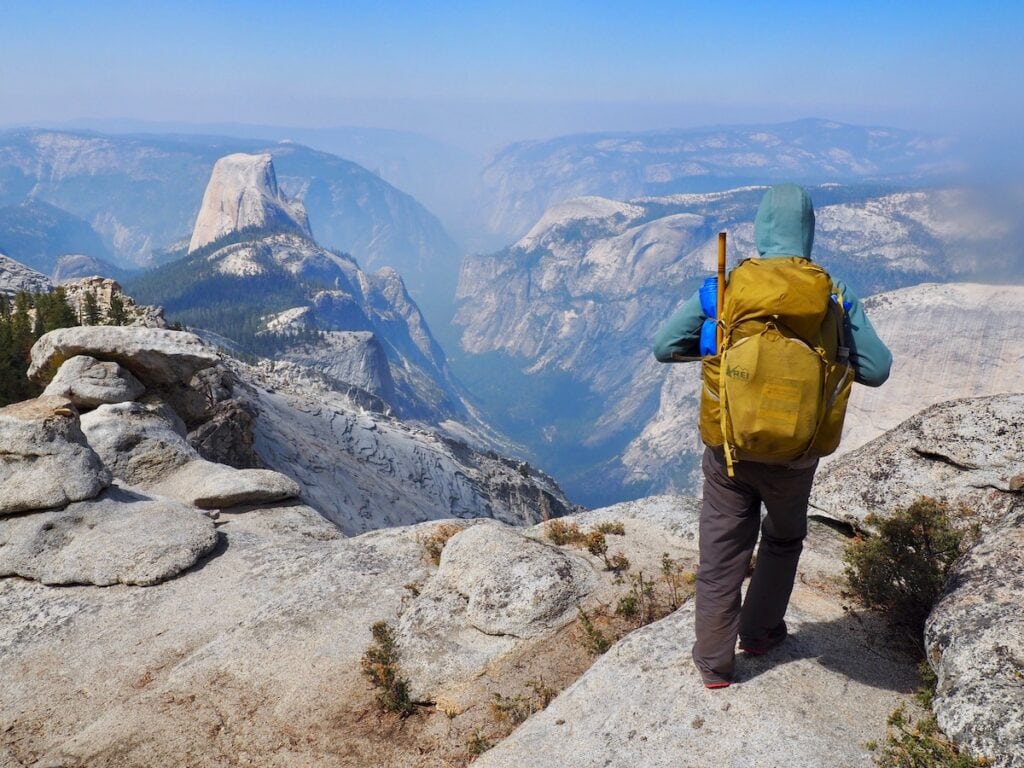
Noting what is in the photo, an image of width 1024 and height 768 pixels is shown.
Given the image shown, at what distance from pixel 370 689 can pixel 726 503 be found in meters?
6.22

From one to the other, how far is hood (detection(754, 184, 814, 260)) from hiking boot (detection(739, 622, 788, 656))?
15.3 ft

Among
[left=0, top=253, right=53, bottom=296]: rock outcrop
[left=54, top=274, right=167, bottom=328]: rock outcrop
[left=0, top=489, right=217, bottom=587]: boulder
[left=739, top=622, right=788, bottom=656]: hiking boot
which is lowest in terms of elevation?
[left=0, top=253, right=53, bottom=296]: rock outcrop

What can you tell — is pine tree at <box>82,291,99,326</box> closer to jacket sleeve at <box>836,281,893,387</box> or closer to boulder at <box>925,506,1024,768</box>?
jacket sleeve at <box>836,281,893,387</box>

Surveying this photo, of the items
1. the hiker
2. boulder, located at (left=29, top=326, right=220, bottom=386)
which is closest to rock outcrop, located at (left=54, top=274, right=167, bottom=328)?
boulder, located at (left=29, top=326, right=220, bottom=386)

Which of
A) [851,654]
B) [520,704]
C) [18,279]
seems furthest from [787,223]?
[18,279]

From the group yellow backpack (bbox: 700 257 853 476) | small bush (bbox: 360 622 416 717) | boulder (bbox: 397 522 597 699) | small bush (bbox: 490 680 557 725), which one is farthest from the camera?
boulder (bbox: 397 522 597 699)

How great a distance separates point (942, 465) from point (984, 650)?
26.1 feet

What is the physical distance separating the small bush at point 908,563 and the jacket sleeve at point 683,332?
16.2ft

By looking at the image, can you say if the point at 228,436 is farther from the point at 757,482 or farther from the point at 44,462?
the point at 757,482

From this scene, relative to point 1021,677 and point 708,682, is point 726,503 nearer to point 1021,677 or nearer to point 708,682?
point 708,682

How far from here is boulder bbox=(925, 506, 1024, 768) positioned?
5879mm

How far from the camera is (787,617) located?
9.24m

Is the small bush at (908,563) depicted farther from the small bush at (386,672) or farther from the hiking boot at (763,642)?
the small bush at (386,672)

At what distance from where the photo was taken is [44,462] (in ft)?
54.0
